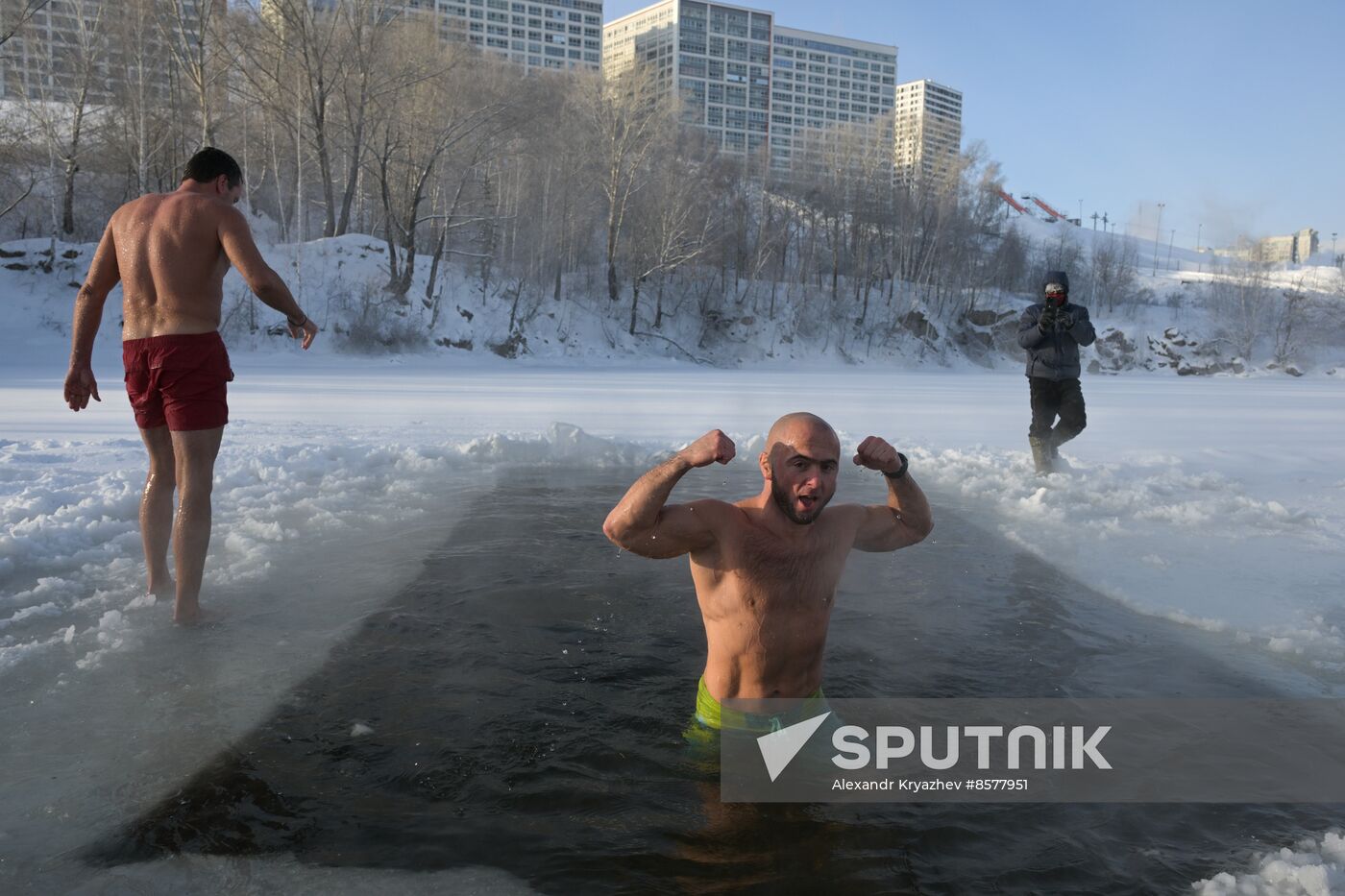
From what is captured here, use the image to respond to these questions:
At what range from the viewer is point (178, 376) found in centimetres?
337

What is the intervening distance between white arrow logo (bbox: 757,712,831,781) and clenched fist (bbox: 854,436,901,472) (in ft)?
2.60

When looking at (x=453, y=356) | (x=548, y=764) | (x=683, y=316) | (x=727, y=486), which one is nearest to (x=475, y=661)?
(x=548, y=764)

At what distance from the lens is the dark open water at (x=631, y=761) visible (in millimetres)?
2057

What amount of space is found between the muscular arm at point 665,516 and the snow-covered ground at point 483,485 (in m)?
1.35

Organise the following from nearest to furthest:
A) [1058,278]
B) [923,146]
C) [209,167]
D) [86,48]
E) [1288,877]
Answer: [1288,877] < [209,167] < [1058,278] < [86,48] < [923,146]

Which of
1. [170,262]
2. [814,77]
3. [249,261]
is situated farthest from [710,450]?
[814,77]

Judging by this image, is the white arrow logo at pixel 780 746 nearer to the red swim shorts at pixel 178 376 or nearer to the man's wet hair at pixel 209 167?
the red swim shorts at pixel 178 376

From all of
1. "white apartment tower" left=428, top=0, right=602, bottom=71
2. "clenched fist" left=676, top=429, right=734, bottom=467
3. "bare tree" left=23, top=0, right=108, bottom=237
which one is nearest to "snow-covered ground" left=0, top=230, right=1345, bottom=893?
"clenched fist" left=676, top=429, right=734, bottom=467

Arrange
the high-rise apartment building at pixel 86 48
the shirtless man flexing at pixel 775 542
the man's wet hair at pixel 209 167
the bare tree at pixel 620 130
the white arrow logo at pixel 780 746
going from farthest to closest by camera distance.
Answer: the bare tree at pixel 620 130 → the high-rise apartment building at pixel 86 48 → the man's wet hair at pixel 209 167 → the white arrow logo at pixel 780 746 → the shirtless man flexing at pixel 775 542

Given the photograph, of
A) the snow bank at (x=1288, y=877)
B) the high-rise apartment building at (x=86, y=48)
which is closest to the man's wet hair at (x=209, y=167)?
the snow bank at (x=1288, y=877)

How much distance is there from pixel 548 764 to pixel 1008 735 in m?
1.42

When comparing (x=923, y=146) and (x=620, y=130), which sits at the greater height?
(x=923, y=146)

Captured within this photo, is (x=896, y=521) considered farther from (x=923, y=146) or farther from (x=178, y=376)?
(x=923, y=146)

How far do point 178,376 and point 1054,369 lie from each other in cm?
608
